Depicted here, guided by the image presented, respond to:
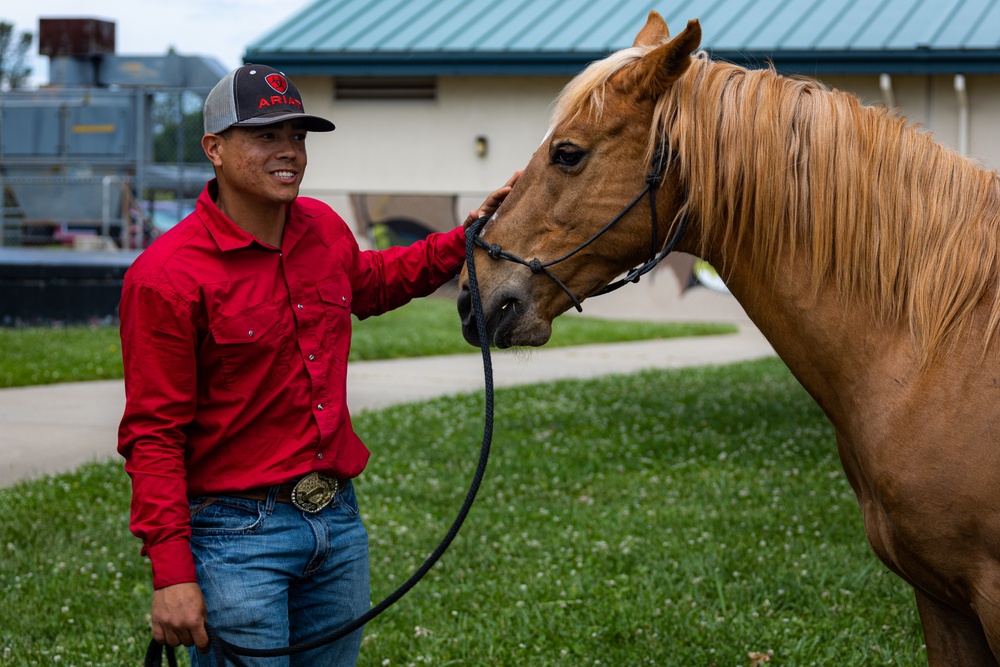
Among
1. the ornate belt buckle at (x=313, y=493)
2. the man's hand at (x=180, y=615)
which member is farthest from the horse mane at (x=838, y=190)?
the man's hand at (x=180, y=615)

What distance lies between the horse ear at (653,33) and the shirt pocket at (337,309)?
1.08 meters

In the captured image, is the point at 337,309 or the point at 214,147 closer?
the point at 214,147

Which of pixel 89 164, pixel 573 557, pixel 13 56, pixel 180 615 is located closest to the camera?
pixel 180 615

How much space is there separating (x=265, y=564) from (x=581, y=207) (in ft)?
3.89

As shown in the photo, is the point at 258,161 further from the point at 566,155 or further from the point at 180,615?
the point at 180,615

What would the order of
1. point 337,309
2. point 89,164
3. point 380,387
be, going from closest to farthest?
point 337,309 < point 380,387 < point 89,164

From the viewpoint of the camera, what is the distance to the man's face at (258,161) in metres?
2.39

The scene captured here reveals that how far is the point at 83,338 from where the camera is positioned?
1166 cm

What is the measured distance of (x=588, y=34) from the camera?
43.1 feet

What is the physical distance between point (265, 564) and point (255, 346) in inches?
20.2

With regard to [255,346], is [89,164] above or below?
below

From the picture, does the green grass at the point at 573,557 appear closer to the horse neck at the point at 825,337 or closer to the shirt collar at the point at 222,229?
the horse neck at the point at 825,337

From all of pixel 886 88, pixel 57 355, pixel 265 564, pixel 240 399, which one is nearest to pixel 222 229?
pixel 240 399

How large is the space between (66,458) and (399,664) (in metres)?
3.69
